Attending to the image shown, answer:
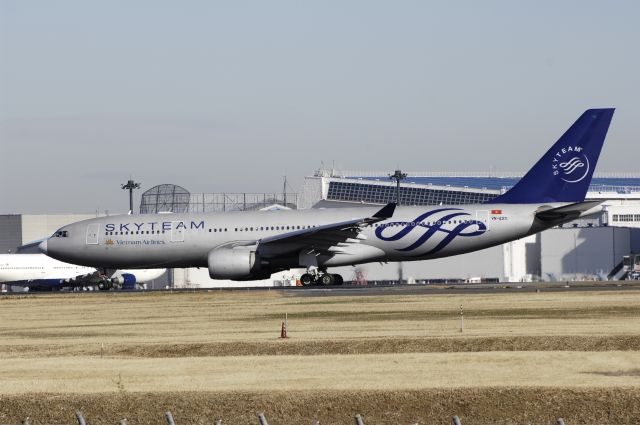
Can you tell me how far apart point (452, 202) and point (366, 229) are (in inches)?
2816

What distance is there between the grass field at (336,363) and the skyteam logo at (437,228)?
14.7 meters

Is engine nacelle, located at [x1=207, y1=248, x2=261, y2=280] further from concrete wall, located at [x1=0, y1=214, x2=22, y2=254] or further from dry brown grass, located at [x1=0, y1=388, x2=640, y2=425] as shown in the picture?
concrete wall, located at [x1=0, y1=214, x2=22, y2=254]

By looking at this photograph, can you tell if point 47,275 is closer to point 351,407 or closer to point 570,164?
point 570,164

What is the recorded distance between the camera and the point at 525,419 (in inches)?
739

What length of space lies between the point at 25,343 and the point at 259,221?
96.0ft

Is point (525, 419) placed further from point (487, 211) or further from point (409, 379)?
point (487, 211)

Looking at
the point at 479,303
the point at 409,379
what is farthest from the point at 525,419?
the point at 479,303

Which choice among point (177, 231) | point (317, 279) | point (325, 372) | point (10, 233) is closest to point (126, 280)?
point (177, 231)

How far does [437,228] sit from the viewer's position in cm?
5684

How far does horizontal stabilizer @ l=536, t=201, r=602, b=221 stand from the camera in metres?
55.1

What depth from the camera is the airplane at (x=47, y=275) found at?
278 ft

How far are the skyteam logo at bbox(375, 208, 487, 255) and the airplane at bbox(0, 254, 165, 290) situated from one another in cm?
3241

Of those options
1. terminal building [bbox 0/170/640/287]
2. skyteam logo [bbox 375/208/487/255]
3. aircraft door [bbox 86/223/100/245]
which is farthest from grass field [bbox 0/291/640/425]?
terminal building [bbox 0/170/640/287]

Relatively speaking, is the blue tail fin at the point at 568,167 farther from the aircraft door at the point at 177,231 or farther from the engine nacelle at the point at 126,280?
the engine nacelle at the point at 126,280
